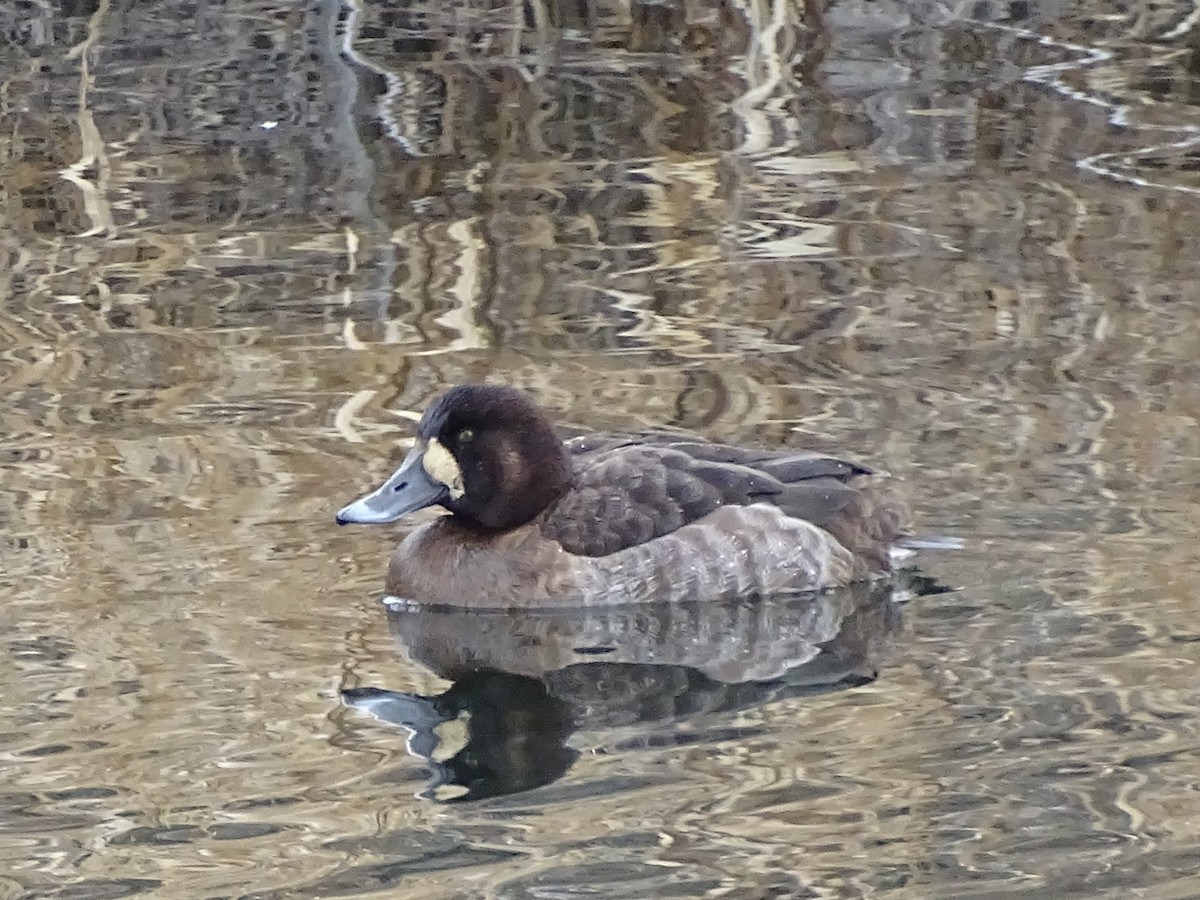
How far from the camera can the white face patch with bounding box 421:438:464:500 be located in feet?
24.6

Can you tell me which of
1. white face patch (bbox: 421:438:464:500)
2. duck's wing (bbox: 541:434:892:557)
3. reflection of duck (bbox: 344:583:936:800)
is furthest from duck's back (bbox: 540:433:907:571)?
white face patch (bbox: 421:438:464:500)

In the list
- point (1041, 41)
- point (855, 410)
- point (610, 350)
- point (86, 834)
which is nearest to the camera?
point (86, 834)

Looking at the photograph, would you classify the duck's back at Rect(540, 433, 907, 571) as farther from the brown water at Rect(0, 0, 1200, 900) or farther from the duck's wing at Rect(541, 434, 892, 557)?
the brown water at Rect(0, 0, 1200, 900)

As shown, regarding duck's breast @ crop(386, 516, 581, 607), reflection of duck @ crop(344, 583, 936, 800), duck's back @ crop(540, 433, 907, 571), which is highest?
duck's back @ crop(540, 433, 907, 571)

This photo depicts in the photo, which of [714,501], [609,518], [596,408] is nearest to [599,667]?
[609,518]

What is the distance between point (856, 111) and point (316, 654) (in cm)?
730

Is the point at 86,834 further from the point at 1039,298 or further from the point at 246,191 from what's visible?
the point at 246,191

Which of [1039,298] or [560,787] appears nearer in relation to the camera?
[560,787]

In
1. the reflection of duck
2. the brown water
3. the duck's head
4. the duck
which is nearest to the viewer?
the brown water

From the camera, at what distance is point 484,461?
750 cm

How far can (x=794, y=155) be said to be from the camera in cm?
1266

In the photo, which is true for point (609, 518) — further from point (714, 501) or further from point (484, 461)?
point (484, 461)

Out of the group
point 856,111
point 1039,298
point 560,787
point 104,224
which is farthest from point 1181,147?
point 560,787

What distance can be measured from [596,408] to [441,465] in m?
1.57
